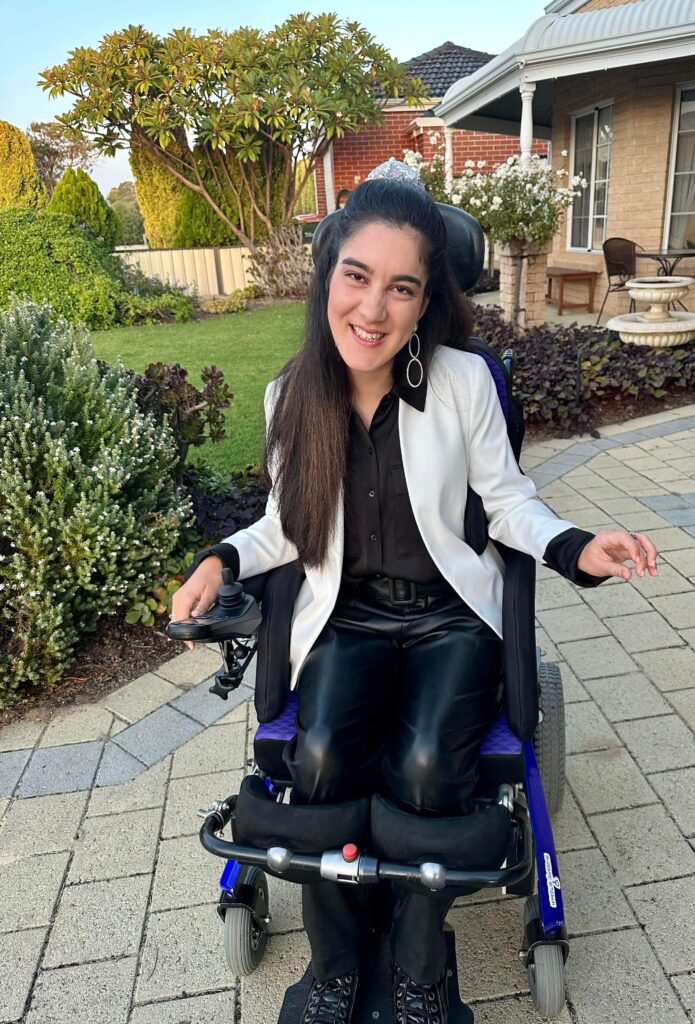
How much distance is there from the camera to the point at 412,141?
17.0 m

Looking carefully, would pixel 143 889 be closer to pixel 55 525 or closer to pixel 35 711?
pixel 35 711

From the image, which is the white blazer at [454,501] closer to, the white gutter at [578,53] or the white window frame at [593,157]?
the white gutter at [578,53]

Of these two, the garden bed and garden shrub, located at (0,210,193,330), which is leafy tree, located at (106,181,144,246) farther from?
the garden bed

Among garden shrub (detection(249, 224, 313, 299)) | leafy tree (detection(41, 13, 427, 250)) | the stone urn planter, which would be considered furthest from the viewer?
garden shrub (detection(249, 224, 313, 299))

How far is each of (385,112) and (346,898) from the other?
1801 cm

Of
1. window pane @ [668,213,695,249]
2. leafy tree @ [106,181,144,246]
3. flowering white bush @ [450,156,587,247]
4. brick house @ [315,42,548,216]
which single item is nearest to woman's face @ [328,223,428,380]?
flowering white bush @ [450,156,587,247]

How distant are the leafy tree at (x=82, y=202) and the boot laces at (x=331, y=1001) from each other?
12319mm

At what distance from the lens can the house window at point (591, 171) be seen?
974 centimetres

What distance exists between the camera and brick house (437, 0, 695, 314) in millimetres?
7254

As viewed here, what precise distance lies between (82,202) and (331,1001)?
12.7m

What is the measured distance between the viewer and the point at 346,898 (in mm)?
1528

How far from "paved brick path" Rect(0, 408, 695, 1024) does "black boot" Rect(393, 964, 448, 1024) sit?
216 millimetres

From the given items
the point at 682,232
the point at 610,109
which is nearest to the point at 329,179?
the point at 610,109

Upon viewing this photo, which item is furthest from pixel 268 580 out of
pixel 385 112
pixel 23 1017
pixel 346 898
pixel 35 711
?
pixel 385 112
